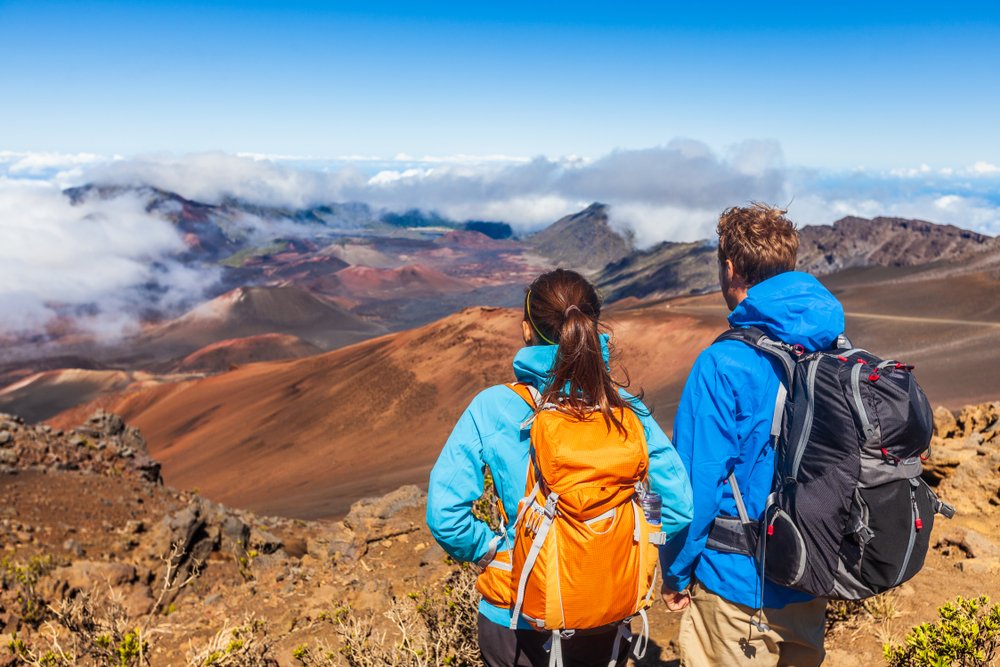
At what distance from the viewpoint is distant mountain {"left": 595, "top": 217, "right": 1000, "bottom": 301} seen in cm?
5453

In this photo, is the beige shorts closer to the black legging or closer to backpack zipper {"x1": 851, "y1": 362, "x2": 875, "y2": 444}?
the black legging

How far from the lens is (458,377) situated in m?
20.8

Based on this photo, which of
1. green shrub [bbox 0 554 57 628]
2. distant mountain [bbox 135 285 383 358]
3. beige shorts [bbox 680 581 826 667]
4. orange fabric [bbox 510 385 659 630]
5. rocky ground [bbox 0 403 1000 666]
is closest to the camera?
orange fabric [bbox 510 385 659 630]

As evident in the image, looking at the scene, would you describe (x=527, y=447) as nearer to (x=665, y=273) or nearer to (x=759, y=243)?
(x=759, y=243)

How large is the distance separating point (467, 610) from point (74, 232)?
158 metres

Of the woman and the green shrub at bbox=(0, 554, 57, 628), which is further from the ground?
the woman

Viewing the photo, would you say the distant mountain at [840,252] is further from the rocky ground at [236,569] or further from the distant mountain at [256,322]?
the rocky ground at [236,569]

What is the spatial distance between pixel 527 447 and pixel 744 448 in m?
0.64

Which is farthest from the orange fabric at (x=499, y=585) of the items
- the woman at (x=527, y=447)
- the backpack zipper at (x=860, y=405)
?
the backpack zipper at (x=860, y=405)

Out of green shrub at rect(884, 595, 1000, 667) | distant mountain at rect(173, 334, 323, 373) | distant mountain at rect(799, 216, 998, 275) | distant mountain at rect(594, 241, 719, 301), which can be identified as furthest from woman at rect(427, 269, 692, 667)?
distant mountain at rect(799, 216, 998, 275)

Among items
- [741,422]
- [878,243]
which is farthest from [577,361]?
[878,243]

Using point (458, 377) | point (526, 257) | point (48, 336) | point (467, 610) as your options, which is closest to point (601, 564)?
point (467, 610)

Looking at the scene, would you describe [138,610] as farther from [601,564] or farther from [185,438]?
[185,438]

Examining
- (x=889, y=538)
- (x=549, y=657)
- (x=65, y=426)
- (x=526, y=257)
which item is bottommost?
(x=526, y=257)
